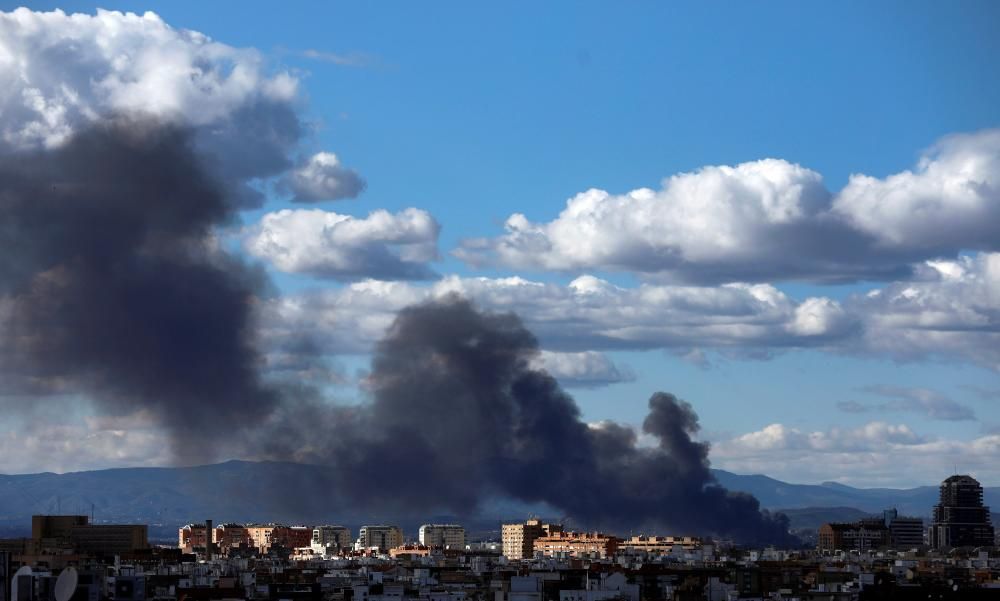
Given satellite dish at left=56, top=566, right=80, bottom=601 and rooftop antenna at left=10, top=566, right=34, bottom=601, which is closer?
satellite dish at left=56, top=566, right=80, bottom=601

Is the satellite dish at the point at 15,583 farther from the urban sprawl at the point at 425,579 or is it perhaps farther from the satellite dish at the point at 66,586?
the satellite dish at the point at 66,586

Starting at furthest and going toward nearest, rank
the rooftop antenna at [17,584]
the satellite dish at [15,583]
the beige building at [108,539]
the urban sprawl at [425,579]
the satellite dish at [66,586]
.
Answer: the beige building at [108,539] < the urban sprawl at [425,579] < the satellite dish at [15,583] < the rooftop antenna at [17,584] < the satellite dish at [66,586]

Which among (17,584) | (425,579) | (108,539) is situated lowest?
(17,584)

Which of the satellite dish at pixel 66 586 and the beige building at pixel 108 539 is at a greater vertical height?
the beige building at pixel 108 539

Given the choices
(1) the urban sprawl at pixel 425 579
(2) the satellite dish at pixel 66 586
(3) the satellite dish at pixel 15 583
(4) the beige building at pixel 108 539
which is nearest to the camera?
(2) the satellite dish at pixel 66 586

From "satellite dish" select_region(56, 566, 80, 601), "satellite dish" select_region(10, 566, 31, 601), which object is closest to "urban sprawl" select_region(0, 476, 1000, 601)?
"satellite dish" select_region(10, 566, 31, 601)

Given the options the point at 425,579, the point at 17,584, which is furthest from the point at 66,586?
the point at 425,579

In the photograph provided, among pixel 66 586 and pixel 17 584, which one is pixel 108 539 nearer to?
pixel 17 584

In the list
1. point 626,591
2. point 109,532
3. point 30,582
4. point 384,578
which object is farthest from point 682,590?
point 109,532

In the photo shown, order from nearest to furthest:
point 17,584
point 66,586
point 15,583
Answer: point 66,586 < point 17,584 < point 15,583

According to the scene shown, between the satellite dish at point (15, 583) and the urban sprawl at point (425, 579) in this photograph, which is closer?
the satellite dish at point (15, 583)

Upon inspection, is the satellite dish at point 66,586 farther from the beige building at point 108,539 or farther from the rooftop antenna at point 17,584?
the beige building at point 108,539

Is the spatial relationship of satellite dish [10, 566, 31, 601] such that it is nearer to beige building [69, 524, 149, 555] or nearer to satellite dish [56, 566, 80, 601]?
satellite dish [56, 566, 80, 601]

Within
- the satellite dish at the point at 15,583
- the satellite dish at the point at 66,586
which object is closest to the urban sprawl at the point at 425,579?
the satellite dish at the point at 15,583
